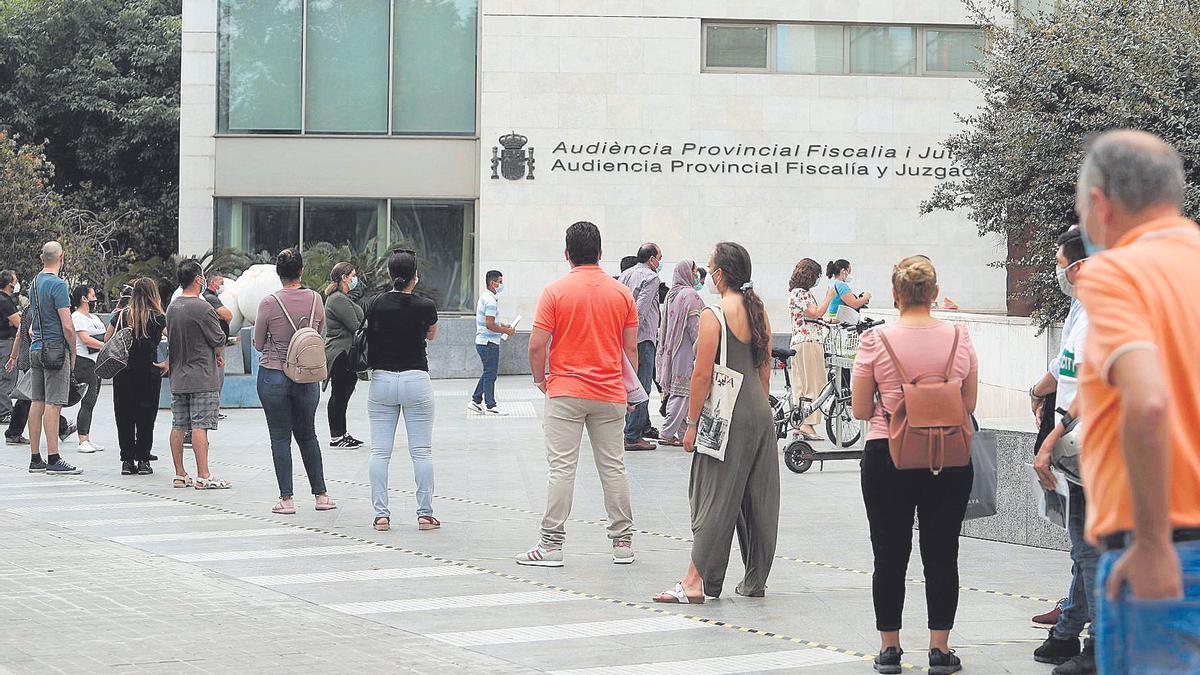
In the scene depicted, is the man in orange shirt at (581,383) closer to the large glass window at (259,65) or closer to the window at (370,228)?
the window at (370,228)

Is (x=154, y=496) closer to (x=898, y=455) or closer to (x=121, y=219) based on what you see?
(x=898, y=455)

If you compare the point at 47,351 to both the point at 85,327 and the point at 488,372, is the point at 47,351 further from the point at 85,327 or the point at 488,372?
the point at 488,372

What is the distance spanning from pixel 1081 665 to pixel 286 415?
6395 mm

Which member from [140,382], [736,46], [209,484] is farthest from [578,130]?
[209,484]

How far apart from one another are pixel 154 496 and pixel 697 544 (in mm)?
6034

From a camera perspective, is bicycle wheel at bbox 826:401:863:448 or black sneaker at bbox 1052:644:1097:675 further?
bicycle wheel at bbox 826:401:863:448

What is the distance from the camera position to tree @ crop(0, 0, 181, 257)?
40438mm

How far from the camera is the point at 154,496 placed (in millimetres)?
12102

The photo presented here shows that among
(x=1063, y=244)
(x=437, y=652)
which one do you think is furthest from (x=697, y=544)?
(x=1063, y=244)

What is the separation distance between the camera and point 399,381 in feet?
33.3

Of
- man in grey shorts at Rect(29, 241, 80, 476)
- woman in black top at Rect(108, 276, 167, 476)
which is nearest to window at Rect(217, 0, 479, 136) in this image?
man in grey shorts at Rect(29, 241, 80, 476)

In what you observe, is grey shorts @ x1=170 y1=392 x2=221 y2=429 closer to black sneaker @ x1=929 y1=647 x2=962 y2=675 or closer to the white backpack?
the white backpack

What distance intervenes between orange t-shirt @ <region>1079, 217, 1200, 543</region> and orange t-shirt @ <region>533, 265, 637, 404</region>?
557cm

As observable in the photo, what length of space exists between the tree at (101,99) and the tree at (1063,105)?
1132 inches
